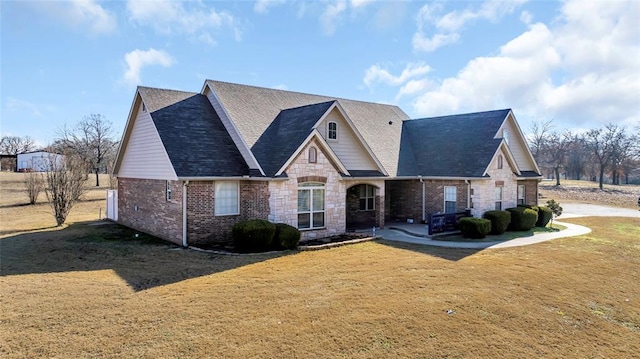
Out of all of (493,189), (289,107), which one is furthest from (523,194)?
(289,107)

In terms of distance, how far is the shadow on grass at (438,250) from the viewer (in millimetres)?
14762

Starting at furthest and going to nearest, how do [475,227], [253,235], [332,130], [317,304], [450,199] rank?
[450,199] → [332,130] → [475,227] → [253,235] → [317,304]

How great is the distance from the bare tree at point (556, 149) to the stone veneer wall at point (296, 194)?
65.5 meters

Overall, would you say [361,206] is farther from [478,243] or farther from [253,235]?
[253,235]

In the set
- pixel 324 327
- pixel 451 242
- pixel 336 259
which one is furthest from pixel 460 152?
pixel 324 327

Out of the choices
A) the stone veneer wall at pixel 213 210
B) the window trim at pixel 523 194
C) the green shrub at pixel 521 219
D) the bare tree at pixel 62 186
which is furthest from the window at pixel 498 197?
the bare tree at pixel 62 186

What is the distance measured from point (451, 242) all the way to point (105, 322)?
1416 cm

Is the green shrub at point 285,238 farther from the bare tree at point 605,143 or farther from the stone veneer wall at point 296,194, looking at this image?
the bare tree at point 605,143

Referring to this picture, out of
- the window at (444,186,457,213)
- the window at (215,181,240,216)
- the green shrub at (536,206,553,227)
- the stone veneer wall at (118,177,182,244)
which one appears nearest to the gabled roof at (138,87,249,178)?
the window at (215,181,240,216)

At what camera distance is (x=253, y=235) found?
14.9m

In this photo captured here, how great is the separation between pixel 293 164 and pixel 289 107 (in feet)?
23.2

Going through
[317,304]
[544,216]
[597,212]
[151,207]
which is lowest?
[317,304]

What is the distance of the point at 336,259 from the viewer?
45.5ft

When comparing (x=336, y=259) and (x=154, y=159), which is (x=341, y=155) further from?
(x=154, y=159)
